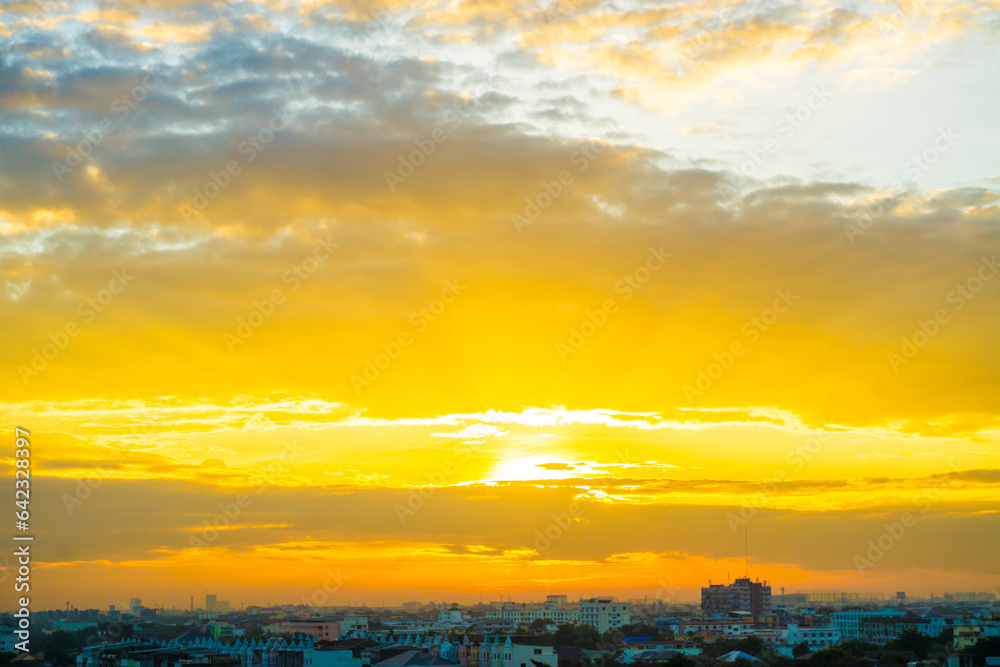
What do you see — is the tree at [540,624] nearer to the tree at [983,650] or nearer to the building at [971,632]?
the building at [971,632]

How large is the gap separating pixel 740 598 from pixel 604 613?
53.7 meters

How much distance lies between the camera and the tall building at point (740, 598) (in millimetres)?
173875

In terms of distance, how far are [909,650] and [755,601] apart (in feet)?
316

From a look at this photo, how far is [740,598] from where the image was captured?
178 meters

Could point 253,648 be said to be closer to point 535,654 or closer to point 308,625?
point 535,654

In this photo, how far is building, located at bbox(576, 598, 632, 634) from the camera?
444ft

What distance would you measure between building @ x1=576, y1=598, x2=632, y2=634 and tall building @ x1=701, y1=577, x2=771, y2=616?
1521 inches

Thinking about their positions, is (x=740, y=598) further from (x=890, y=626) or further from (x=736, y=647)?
(x=736, y=647)

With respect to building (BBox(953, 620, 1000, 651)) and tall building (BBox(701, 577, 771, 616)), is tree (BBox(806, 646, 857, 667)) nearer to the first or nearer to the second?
building (BBox(953, 620, 1000, 651))

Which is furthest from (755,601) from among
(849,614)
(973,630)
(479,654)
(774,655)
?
(479,654)

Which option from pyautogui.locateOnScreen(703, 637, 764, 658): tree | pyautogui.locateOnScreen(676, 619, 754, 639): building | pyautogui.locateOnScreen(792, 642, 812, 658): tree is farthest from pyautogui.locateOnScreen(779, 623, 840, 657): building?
pyautogui.locateOnScreen(703, 637, 764, 658): tree

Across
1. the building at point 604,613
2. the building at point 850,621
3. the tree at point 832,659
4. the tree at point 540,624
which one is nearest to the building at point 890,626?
the building at point 850,621

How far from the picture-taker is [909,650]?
3182 inches

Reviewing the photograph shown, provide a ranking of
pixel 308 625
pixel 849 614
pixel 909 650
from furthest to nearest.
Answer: pixel 849 614 < pixel 308 625 < pixel 909 650
